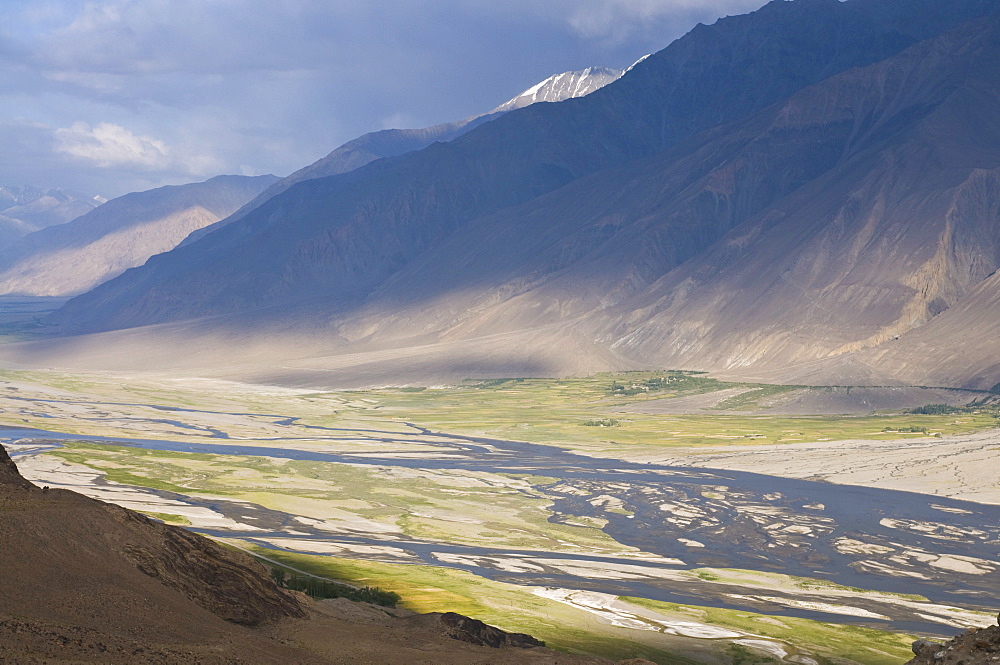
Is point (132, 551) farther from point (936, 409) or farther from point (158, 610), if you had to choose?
point (936, 409)

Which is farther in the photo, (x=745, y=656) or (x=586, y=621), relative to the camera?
(x=586, y=621)

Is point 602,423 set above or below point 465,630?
above

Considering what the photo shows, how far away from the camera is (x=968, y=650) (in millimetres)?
21656

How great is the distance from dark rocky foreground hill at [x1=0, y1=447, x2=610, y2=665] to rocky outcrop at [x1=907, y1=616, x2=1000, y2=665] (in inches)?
407

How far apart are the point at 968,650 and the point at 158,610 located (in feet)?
61.7

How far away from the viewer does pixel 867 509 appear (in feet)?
313

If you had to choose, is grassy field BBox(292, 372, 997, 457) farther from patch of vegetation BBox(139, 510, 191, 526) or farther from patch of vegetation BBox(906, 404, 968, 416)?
patch of vegetation BBox(139, 510, 191, 526)

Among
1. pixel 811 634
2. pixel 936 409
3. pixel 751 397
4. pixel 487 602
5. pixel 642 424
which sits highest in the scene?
pixel 751 397

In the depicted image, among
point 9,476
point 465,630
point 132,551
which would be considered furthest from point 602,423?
point 132,551

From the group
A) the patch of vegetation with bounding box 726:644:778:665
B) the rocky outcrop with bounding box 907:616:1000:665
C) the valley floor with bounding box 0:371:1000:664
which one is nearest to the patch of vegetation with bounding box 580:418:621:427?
the valley floor with bounding box 0:371:1000:664

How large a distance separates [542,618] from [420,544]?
90.1 feet

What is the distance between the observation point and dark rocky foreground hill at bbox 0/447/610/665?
22.5 m

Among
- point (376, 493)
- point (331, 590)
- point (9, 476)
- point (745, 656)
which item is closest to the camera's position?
point (9, 476)

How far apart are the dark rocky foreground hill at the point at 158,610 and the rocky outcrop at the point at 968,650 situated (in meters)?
10.3
